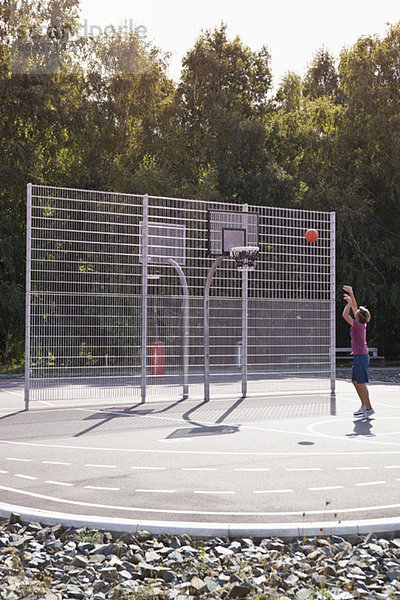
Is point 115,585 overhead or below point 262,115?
below

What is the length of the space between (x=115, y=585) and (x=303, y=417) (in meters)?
8.79

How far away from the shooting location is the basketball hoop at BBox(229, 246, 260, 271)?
15406mm

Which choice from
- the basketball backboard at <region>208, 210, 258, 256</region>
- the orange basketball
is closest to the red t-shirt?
the orange basketball

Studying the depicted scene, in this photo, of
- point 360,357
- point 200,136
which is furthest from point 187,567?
point 200,136

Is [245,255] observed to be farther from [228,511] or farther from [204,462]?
[228,511]

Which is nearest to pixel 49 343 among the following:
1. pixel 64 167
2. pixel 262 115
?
pixel 64 167

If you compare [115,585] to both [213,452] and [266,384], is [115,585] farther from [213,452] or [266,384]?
[266,384]

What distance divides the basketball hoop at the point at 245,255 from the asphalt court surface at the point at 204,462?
2.80 metres

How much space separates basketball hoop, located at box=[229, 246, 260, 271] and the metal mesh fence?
2.95 feet

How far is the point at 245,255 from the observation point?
15.4 metres

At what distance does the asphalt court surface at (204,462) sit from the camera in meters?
6.68

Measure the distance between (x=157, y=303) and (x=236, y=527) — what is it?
32.1 feet

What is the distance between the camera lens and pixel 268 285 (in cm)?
1667

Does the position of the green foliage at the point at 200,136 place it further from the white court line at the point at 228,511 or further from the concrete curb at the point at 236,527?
the concrete curb at the point at 236,527
